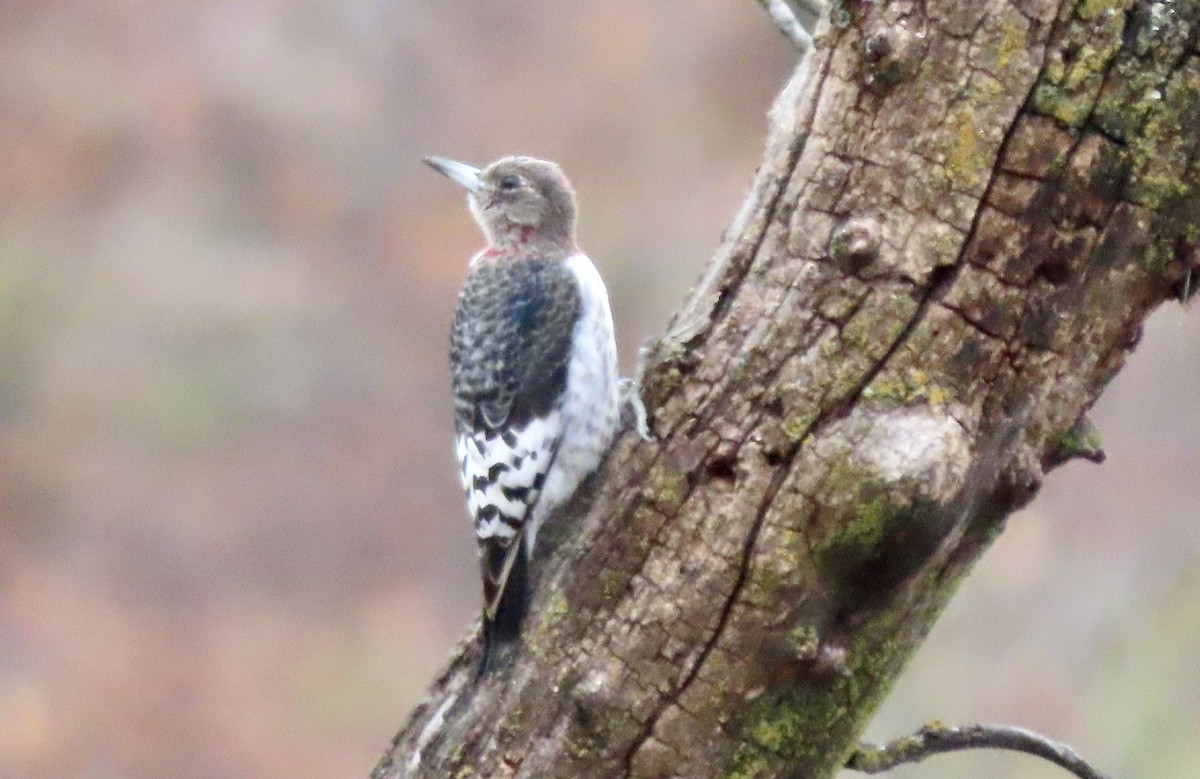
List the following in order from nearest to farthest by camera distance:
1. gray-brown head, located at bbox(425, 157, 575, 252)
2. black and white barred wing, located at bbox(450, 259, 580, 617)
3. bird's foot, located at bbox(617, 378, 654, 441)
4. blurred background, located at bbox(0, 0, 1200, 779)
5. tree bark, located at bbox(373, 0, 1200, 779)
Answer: tree bark, located at bbox(373, 0, 1200, 779) → bird's foot, located at bbox(617, 378, 654, 441) → black and white barred wing, located at bbox(450, 259, 580, 617) → gray-brown head, located at bbox(425, 157, 575, 252) → blurred background, located at bbox(0, 0, 1200, 779)

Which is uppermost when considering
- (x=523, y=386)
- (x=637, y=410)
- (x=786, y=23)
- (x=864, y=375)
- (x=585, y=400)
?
(x=786, y=23)

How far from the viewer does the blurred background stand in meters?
7.46

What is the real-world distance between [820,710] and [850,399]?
1.76 feet

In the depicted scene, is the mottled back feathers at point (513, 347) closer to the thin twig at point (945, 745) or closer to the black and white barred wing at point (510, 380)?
the black and white barred wing at point (510, 380)

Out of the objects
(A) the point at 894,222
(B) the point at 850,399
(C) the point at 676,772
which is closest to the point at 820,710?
(C) the point at 676,772

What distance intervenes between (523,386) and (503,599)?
71 centimetres

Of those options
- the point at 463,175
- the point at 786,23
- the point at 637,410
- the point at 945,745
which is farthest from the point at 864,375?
the point at 463,175

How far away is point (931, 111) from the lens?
237 cm

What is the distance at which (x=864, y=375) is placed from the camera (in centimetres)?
241

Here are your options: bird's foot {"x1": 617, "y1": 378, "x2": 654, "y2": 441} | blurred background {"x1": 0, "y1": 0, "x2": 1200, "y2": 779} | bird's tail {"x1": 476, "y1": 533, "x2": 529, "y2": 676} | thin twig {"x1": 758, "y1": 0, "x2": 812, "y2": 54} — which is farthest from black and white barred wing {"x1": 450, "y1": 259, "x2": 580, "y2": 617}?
blurred background {"x1": 0, "y1": 0, "x2": 1200, "y2": 779}

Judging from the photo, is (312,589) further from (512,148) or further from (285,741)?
(512,148)

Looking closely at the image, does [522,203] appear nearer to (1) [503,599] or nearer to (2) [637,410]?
(2) [637,410]

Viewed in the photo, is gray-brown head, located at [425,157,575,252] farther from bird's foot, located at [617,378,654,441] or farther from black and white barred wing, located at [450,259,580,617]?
bird's foot, located at [617,378,654,441]

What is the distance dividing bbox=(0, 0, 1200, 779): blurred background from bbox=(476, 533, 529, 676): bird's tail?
452cm
